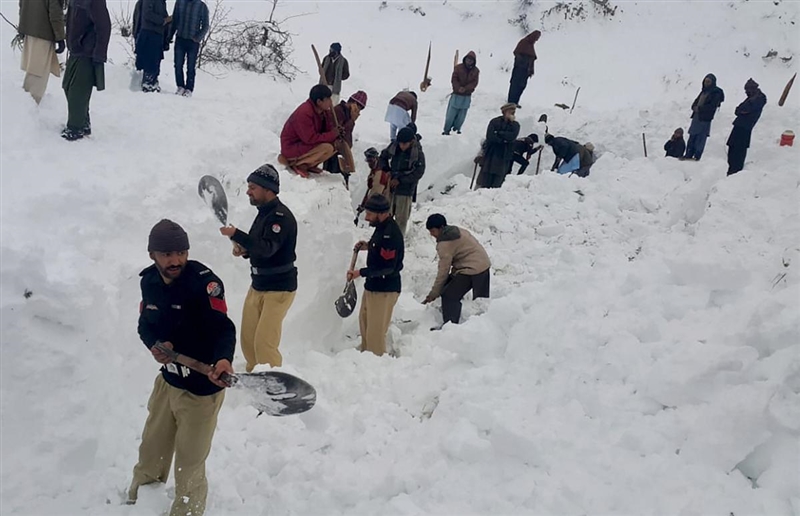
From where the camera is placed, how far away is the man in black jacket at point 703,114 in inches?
450

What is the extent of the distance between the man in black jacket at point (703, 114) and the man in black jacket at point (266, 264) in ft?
32.5

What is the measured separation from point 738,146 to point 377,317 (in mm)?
8722

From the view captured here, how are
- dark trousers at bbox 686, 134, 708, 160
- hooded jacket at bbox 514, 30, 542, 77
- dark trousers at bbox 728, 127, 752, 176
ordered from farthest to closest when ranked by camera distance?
A: hooded jacket at bbox 514, 30, 542, 77 → dark trousers at bbox 686, 134, 708, 160 → dark trousers at bbox 728, 127, 752, 176

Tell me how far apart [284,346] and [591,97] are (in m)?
15.4

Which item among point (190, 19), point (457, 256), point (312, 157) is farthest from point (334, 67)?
point (457, 256)

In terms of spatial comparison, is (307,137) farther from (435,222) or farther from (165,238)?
(165,238)

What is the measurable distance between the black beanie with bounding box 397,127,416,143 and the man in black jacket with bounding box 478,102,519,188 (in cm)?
292

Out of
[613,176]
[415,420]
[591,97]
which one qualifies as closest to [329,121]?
[415,420]

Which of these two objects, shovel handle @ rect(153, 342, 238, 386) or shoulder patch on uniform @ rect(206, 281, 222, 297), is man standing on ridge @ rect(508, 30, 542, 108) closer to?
shoulder patch on uniform @ rect(206, 281, 222, 297)

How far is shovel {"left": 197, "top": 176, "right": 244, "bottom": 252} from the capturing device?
15.0 ft

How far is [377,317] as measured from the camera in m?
6.14

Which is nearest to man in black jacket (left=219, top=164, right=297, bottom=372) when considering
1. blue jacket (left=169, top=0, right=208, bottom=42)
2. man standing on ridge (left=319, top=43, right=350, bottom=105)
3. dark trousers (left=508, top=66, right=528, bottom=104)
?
blue jacket (left=169, top=0, right=208, bottom=42)

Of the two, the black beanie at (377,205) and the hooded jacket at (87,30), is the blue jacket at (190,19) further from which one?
the black beanie at (377,205)

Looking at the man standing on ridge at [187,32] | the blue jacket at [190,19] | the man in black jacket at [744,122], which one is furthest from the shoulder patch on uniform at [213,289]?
the man in black jacket at [744,122]
